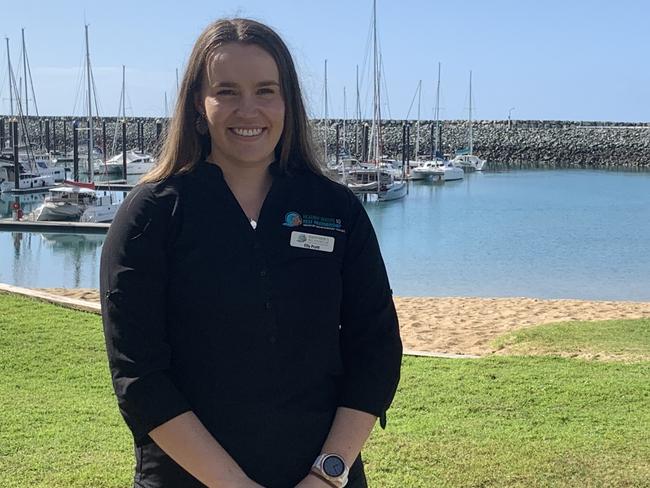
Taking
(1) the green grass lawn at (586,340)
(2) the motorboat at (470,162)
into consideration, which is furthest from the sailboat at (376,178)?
(1) the green grass lawn at (586,340)

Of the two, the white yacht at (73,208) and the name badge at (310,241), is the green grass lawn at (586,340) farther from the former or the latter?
the white yacht at (73,208)

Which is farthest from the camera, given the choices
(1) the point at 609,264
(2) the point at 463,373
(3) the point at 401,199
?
(3) the point at 401,199

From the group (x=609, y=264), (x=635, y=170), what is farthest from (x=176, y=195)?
(x=635, y=170)

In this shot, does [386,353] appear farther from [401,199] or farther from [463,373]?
[401,199]

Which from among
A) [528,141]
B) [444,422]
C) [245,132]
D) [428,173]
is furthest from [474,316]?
[528,141]

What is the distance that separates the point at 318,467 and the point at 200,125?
889 mm

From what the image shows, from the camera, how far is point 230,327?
1911mm

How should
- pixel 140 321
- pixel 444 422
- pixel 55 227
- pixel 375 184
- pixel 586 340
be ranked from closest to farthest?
pixel 140 321 → pixel 444 422 → pixel 586 340 → pixel 55 227 → pixel 375 184

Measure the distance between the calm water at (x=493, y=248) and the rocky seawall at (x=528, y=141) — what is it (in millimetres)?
28042

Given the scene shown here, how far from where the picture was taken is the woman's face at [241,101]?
2025 millimetres

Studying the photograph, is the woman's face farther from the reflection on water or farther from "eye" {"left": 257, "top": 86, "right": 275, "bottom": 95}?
the reflection on water

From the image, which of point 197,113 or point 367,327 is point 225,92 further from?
point 367,327

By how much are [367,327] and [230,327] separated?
0.35m

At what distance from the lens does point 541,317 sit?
12.4 meters
